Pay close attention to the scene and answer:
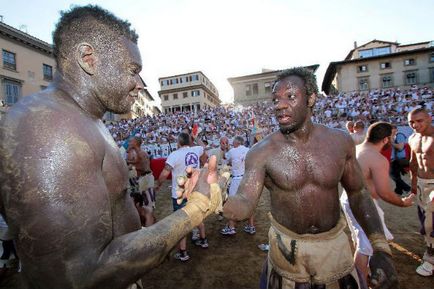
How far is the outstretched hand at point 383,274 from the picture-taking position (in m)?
2.03

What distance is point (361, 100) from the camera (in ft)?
76.2

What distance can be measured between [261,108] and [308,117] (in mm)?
26126

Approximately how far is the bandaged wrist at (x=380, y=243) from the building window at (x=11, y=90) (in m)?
33.6

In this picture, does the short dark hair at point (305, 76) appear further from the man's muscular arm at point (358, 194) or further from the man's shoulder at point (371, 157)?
the man's shoulder at point (371, 157)

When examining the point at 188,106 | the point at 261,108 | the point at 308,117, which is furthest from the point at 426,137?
the point at 188,106

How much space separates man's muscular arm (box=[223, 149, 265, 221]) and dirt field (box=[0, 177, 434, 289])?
A: 1.81m

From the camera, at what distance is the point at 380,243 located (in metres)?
2.34

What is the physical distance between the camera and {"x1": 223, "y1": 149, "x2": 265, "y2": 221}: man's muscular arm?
Result: 2.16 meters

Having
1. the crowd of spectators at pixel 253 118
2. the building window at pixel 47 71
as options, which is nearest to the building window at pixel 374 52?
the crowd of spectators at pixel 253 118

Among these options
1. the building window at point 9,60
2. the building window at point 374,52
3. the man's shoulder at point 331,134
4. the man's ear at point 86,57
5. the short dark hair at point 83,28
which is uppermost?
the building window at point 374,52

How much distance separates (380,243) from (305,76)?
169cm

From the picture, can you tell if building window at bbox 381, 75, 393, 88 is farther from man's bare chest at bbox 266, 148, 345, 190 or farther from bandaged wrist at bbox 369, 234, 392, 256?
bandaged wrist at bbox 369, 234, 392, 256

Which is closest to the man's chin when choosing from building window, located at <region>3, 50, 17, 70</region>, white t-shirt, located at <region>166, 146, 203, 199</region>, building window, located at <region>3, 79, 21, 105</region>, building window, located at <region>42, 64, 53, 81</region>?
white t-shirt, located at <region>166, 146, 203, 199</region>

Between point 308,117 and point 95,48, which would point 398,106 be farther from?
point 95,48
